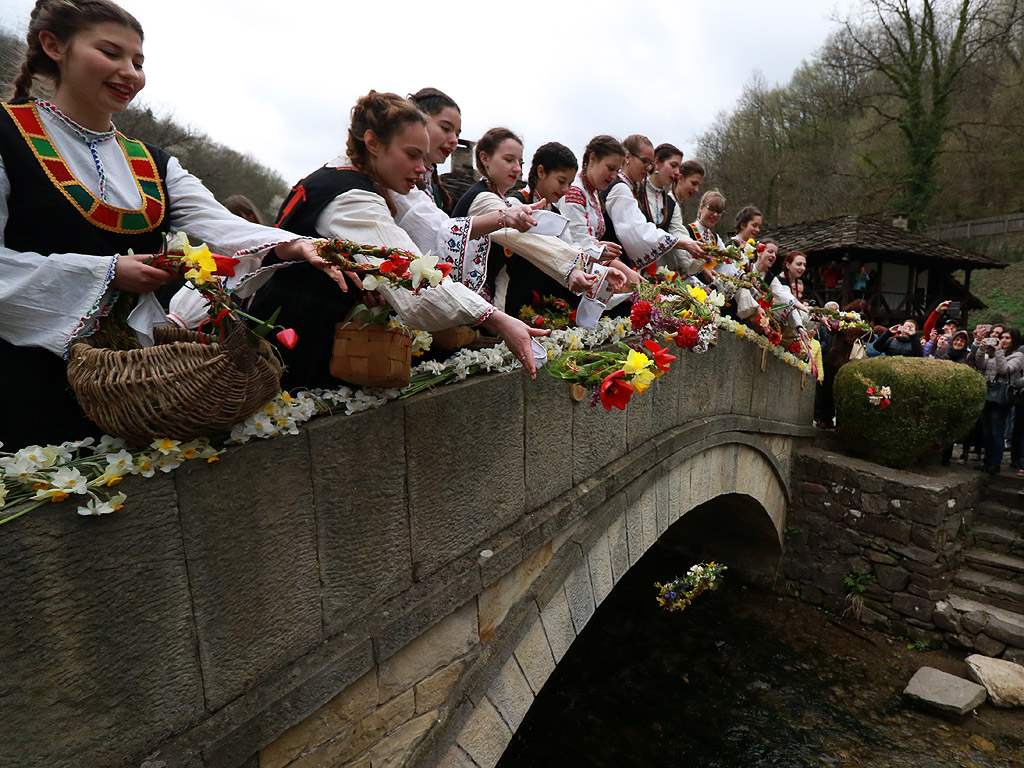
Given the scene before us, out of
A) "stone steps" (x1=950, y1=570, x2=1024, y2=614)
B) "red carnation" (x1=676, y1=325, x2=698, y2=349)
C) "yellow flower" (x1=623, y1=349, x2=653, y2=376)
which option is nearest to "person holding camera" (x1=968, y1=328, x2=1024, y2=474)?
"stone steps" (x1=950, y1=570, x2=1024, y2=614)

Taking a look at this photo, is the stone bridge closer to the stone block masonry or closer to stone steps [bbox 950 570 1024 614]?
the stone block masonry

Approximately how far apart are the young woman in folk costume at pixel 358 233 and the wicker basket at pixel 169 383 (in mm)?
492

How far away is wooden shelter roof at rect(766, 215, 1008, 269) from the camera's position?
14508 millimetres

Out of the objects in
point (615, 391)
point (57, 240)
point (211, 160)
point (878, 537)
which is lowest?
point (878, 537)

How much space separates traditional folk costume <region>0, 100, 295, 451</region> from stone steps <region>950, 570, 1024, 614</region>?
8547 mm

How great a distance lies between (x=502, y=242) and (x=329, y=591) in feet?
5.74

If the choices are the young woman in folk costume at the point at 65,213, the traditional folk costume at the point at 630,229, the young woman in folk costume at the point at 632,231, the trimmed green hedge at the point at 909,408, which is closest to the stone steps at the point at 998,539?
the trimmed green hedge at the point at 909,408

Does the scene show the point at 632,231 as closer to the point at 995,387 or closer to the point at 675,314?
the point at 675,314

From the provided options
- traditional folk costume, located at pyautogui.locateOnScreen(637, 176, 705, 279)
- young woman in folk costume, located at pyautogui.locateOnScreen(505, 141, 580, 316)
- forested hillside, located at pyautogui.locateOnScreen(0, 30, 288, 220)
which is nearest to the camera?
young woman in folk costume, located at pyautogui.locateOnScreen(505, 141, 580, 316)

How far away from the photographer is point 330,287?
190 cm

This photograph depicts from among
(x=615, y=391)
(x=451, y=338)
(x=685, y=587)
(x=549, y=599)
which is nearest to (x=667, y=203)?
(x=451, y=338)

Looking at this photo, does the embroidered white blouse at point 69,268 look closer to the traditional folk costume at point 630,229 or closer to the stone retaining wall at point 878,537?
the traditional folk costume at point 630,229

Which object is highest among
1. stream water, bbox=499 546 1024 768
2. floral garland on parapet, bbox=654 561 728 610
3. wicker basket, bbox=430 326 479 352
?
wicker basket, bbox=430 326 479 352

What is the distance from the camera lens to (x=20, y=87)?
163 centimetres
